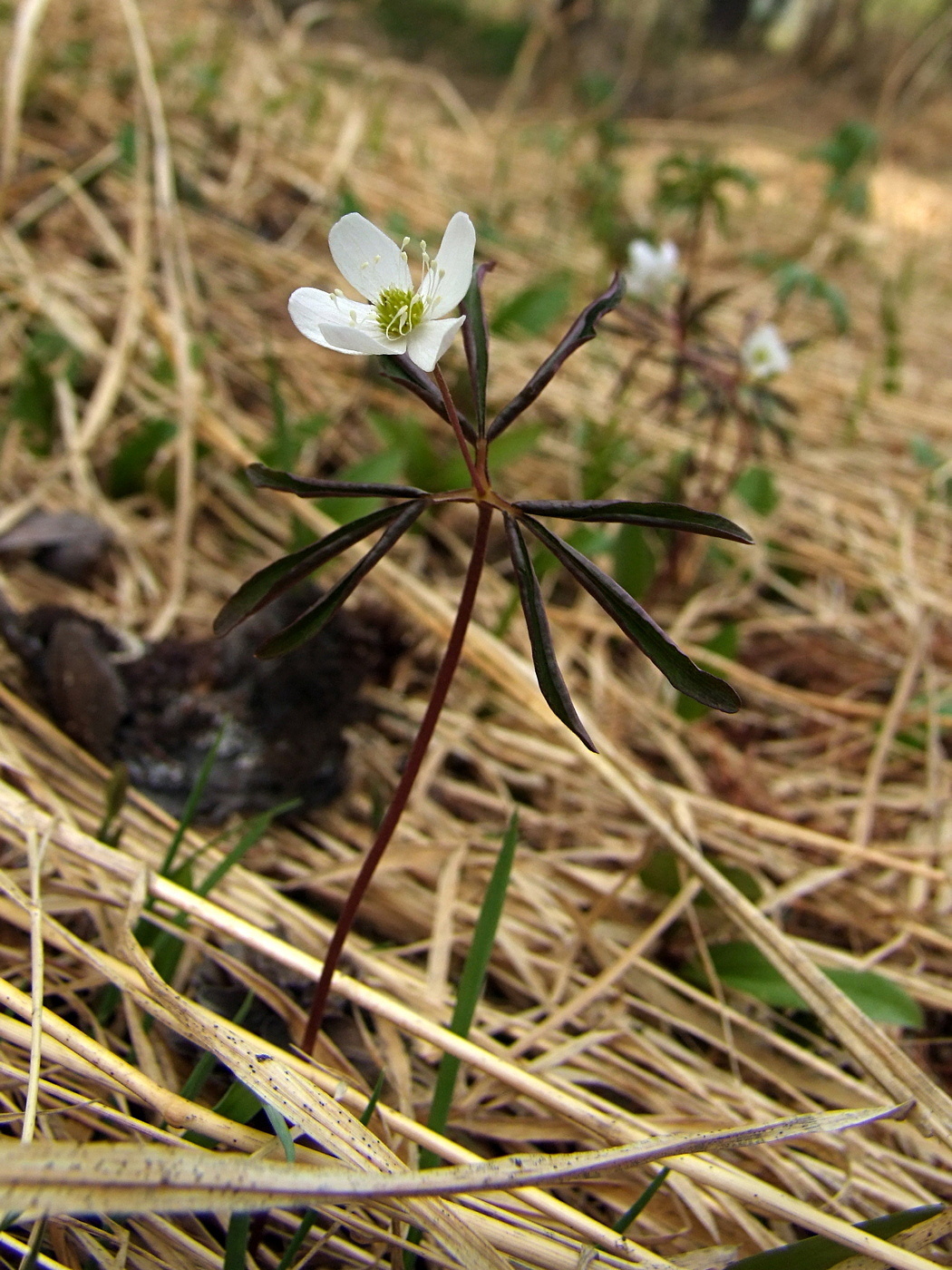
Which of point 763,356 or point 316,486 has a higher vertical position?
point 763,356

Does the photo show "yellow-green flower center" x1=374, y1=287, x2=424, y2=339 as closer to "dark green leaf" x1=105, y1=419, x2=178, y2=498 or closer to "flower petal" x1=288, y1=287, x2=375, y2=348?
"flower petal" x1=288, y1=287, x2=375, y2=348

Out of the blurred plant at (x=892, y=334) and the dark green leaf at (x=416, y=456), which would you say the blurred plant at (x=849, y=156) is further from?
the dark green leaf at (x=416, y=456)

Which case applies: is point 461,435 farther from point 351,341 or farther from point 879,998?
point 879,998

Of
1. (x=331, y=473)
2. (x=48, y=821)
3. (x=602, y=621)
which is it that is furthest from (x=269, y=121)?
(x=48, y=821)

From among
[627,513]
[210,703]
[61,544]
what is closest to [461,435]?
[627,513]

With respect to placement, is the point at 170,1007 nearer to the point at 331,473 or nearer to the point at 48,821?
the point at 48,821

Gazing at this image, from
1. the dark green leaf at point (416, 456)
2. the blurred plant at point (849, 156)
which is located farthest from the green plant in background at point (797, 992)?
the blurred plant at point (849, 156)
